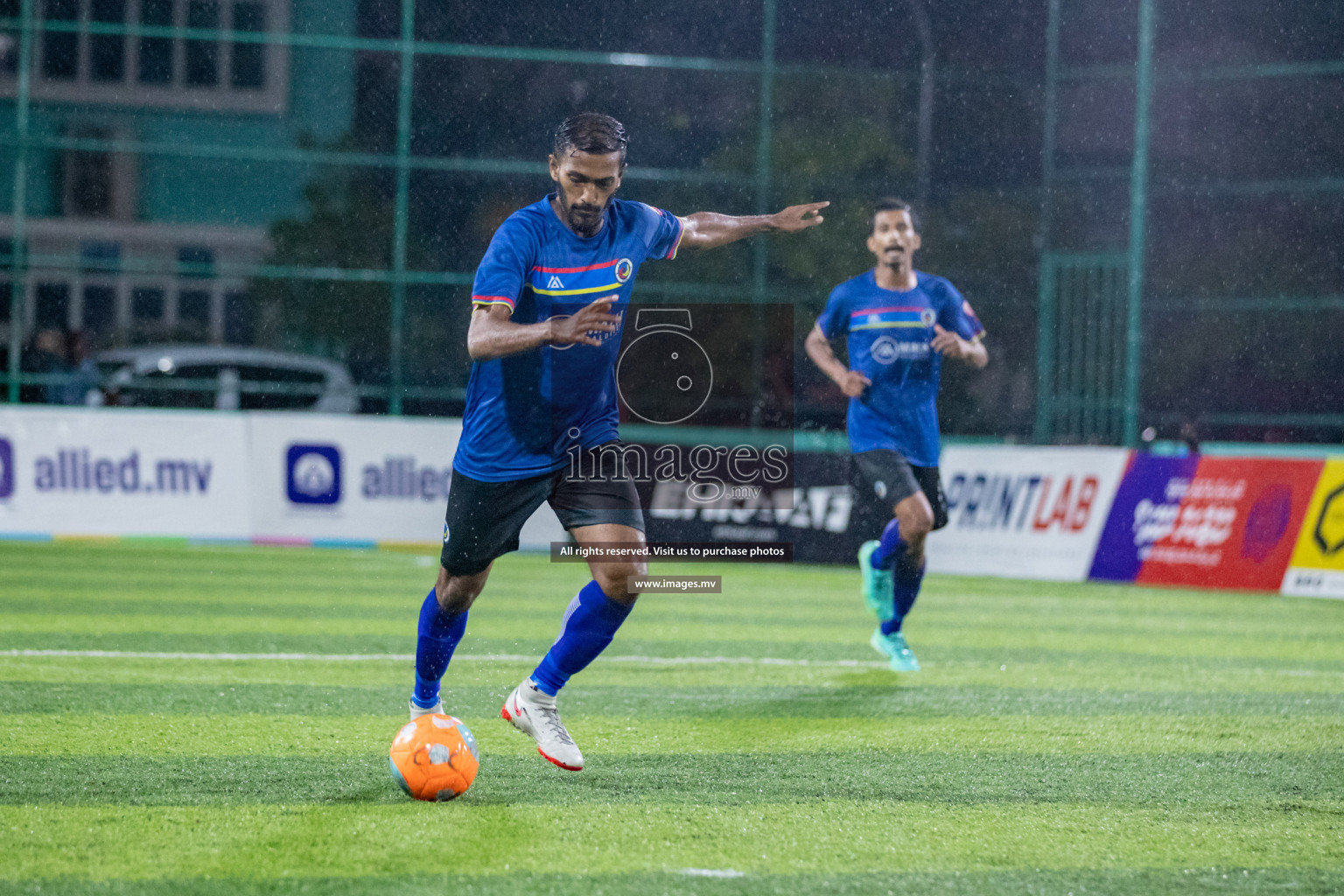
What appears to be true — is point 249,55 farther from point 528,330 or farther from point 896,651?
point 528,330

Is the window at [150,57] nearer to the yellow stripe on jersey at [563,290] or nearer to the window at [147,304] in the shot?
the window at [147,304]

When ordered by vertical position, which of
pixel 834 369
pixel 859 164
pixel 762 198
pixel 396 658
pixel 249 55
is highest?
pixel 249 55

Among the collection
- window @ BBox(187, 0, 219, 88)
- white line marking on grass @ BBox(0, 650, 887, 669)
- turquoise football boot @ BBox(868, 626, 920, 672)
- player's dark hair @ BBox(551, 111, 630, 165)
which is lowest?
white line marking on grass @ BBox(0, 650, 887, 669)

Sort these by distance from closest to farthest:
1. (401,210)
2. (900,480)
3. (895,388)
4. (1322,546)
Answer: (900,480) → (895,388) → (1322,546) → (401,210)

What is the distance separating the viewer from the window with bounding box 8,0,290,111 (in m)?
18.5

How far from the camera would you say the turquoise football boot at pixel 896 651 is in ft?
25.7

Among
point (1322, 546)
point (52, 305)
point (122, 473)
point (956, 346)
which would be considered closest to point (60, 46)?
point (52, 305)

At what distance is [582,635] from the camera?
5.08m

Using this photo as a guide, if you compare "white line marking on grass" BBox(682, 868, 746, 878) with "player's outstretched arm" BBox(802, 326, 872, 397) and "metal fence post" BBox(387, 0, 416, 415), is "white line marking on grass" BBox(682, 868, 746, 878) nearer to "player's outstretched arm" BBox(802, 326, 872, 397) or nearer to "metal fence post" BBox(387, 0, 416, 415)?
"player's outstretched arm" BBox(802, 326, 872, 397)

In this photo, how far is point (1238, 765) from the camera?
536 centimetres

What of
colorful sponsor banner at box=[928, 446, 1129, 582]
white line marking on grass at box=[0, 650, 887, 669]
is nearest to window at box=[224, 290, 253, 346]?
colorful sponsor banner at box=[928, 446, 1129, 582]

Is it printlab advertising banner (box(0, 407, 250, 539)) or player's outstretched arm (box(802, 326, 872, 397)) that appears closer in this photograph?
player's outstretched arm (box(802, 326, 872, 397))

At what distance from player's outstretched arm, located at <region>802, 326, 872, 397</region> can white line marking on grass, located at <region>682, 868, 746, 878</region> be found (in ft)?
13.9

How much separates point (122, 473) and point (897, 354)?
8787 millimetres
